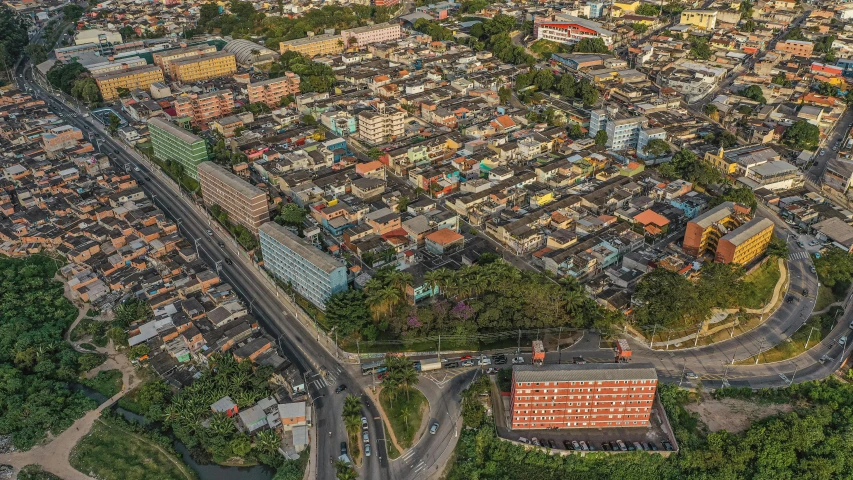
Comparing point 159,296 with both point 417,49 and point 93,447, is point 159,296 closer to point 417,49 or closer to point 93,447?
point 93,447

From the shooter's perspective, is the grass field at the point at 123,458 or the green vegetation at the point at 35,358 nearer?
the grass field at the point at 123,458

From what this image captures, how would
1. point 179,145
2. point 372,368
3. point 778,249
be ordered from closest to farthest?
point 372,368
point 778,249
point 179,145

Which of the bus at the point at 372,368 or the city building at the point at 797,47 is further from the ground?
the city building at the point at 797,47

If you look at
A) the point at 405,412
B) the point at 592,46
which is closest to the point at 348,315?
the point at 405,412

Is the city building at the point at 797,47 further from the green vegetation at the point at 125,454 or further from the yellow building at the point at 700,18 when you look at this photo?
the green vegetation at the point at 125,454

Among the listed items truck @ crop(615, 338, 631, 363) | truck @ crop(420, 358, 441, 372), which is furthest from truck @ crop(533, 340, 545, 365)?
truck @ crop(420, 358, 441, 372)

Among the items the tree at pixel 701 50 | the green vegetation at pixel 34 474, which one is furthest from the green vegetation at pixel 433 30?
the green vegetation at pixel 34 474

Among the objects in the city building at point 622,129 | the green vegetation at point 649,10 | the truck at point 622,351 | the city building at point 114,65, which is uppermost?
the green vegetation at point 649,10

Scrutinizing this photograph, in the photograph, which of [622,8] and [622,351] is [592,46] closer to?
[622,8]
